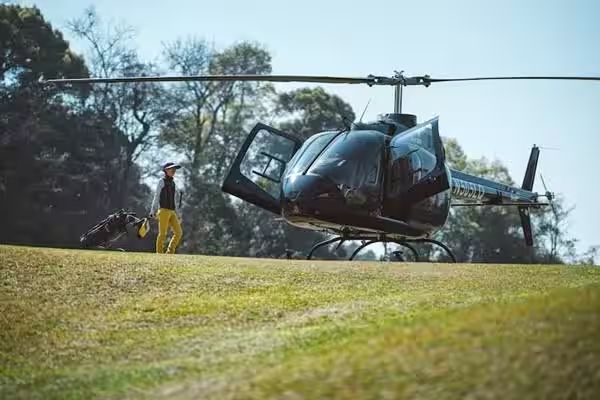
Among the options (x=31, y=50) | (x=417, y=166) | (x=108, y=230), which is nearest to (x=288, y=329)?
(x=417, y=166)

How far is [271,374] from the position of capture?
593 centimetres

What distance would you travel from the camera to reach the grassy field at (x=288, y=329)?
5.39m

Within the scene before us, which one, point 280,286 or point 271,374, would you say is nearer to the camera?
point 271,374

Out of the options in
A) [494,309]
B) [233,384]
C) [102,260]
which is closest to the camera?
[233,384]

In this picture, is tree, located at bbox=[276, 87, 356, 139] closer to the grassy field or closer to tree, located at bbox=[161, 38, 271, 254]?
tree, located at bbox=[161, 38, 271, 254]

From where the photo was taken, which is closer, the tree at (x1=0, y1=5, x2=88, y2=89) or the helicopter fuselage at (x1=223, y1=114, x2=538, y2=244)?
the helicopter fuselage at (x1=223, y1=114, x2=538, y2=244)

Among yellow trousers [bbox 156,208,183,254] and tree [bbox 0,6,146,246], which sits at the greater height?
tree [bbox 0,6,146,246]

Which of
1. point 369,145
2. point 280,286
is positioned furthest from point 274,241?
point 280,286

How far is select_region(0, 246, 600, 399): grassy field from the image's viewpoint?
17.7ft

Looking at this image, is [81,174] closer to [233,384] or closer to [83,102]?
[83,102]

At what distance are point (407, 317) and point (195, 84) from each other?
45.3m

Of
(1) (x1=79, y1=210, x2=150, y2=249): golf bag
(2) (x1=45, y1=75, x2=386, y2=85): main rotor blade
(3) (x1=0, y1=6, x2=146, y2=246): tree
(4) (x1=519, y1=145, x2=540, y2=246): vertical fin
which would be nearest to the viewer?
(2) (x1=45, y1=75, x2=386, y2=85): main rotor blade

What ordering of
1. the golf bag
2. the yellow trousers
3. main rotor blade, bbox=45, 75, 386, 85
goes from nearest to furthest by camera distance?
main rotor blade, bbox=45, 75, 386, 85
the yellow trousers
the golf bag

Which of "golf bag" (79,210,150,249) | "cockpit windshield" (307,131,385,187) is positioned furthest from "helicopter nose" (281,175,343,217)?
"golf bag" (79,210,150,249)
